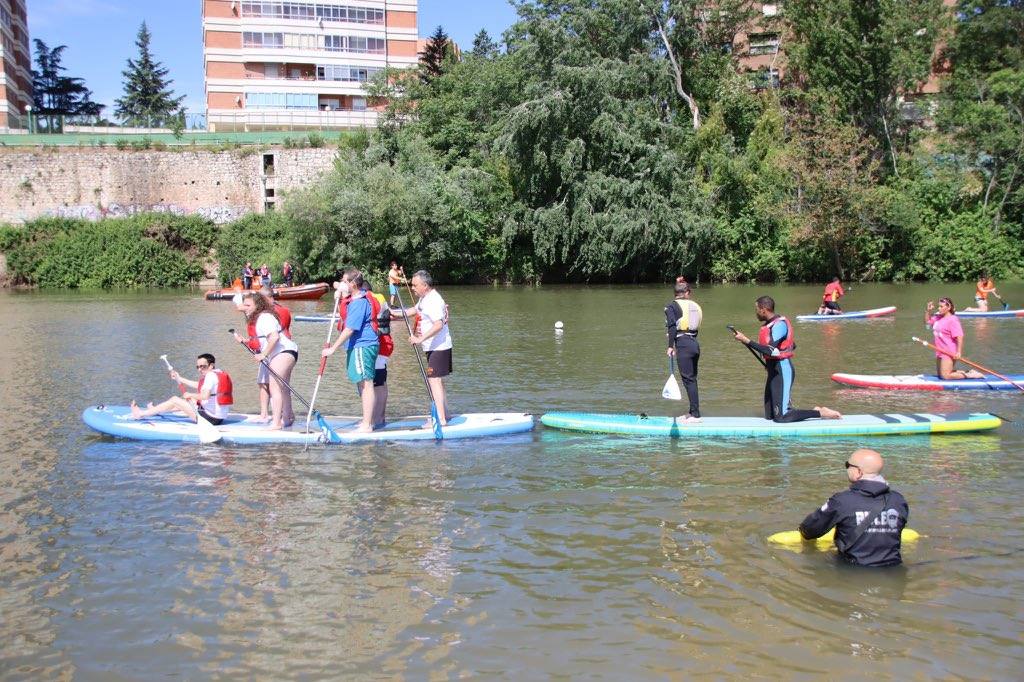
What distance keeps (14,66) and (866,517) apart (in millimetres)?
79561

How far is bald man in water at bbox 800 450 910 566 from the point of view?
21.4 ft

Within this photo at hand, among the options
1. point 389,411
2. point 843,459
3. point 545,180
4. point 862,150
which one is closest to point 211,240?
point 545,180

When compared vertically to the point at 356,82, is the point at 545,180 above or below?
below

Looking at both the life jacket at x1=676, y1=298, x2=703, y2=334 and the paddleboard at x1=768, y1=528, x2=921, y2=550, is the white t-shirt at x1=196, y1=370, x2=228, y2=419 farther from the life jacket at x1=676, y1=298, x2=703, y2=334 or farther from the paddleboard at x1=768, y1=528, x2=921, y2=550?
the paddleboard at x1=768, y1=528, x2=921, y2=550

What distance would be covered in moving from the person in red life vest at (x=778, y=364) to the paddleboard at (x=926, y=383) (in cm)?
355

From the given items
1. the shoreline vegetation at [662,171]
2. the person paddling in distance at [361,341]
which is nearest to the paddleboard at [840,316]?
the shoreline vegetation at [662,171]

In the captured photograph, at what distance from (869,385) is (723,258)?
3205cm

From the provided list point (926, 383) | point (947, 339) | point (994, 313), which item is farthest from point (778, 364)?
point (994, 313)

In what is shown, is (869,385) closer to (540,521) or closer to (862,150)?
(540,521)

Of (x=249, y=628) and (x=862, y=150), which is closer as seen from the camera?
(x=249, y=628)

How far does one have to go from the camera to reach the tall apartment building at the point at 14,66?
6425 centimetres

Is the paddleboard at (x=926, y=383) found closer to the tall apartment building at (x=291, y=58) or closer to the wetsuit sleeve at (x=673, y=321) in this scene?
the wetsuit sleeve at (x=673, y=321)

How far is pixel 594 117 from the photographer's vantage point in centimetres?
4206

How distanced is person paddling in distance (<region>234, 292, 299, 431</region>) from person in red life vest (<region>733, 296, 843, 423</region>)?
18.7ft
